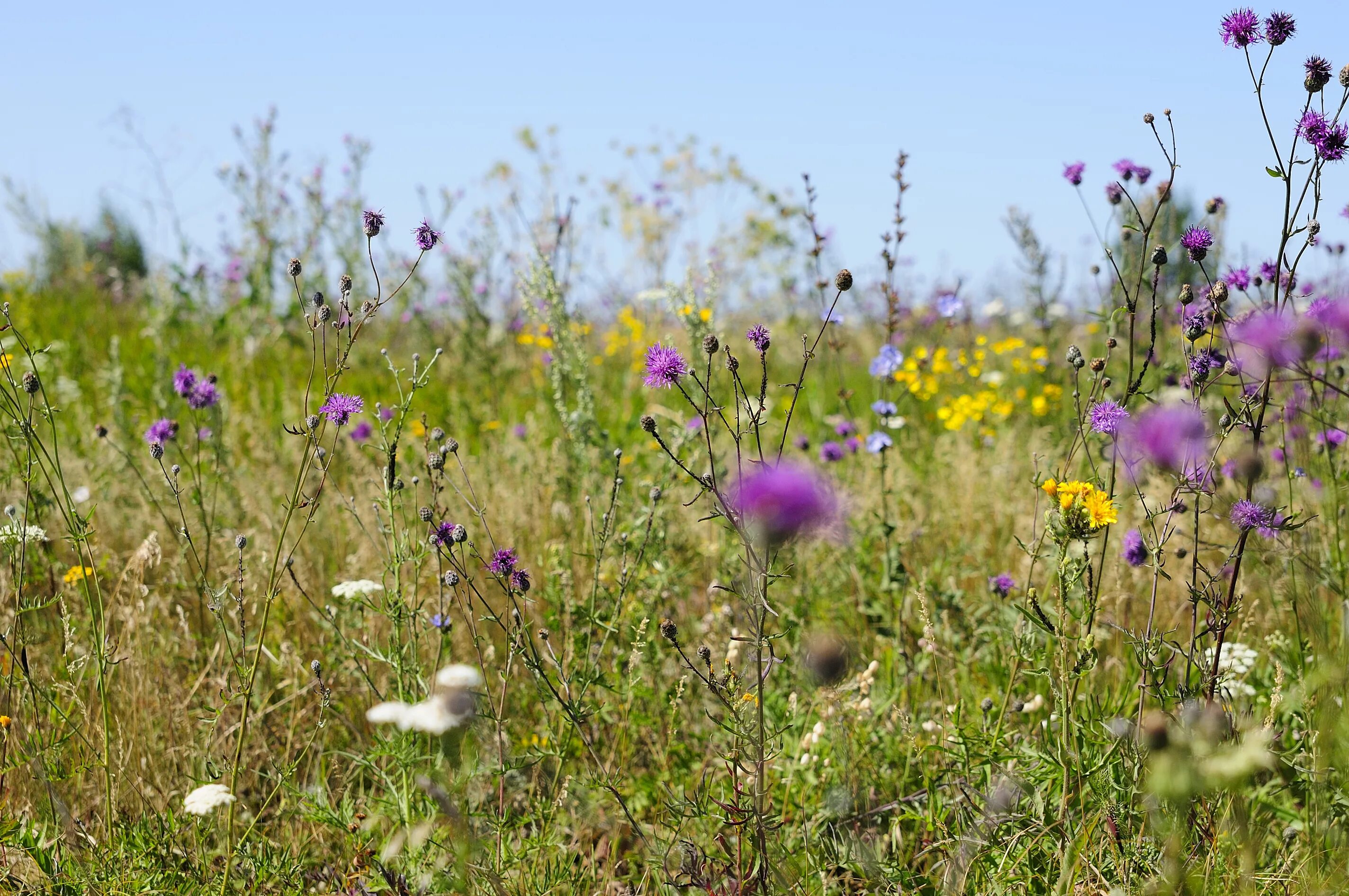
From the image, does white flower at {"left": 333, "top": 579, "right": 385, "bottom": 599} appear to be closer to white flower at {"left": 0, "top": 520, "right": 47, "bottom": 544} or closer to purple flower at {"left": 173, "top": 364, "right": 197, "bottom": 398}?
white flower at {"left": 0, "top": 520, "right": 47, "bottom": 544}

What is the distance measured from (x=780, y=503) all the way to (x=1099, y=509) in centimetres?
66

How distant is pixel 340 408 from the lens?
1.88 m

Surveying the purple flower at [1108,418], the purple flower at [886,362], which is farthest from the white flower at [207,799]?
the purple flower at [886,362]

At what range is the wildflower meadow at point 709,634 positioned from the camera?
170cm

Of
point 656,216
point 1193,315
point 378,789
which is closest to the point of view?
point 1193,315

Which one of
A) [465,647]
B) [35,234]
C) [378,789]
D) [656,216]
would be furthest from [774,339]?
[35,234]

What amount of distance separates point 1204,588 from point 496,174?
21.0 feet

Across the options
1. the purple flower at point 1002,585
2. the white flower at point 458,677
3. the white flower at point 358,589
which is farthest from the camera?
the purple flower at point 1002,585

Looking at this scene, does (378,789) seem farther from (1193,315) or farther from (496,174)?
(496,174)

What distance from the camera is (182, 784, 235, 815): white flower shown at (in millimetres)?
1646

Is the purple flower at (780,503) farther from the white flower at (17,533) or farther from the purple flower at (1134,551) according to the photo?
the white flower at (17,533)

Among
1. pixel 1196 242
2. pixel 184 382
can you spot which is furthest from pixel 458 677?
pixel 184 382

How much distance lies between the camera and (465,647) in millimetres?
2758

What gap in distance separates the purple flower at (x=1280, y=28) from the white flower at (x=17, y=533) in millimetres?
2532
